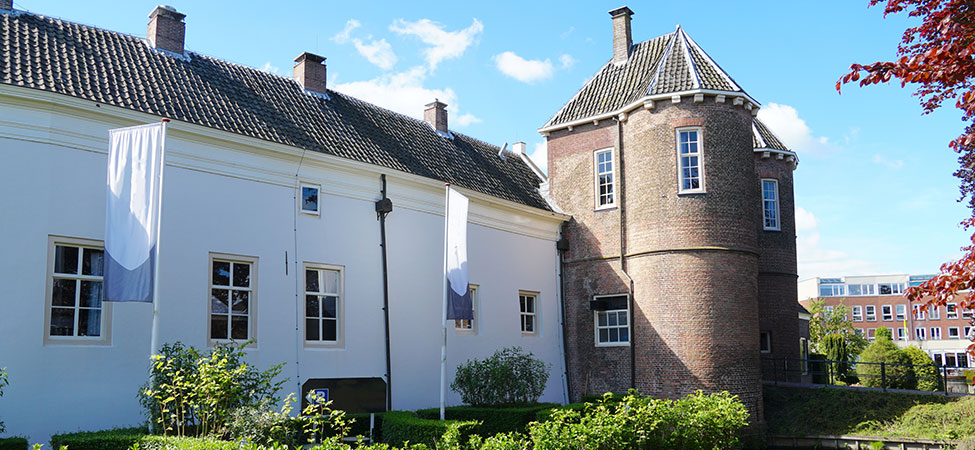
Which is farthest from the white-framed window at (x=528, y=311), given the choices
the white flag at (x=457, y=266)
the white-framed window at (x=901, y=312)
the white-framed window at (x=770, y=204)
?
the white-framed window at (x=901, y=312)

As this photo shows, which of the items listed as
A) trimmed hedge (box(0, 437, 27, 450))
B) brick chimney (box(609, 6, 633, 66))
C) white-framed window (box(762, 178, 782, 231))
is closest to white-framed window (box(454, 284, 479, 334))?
brick chimney (box(609, 6, 633, 66))

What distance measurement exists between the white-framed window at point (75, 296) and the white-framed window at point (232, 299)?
6.52ft

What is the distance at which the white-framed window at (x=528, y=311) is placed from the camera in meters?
22.0

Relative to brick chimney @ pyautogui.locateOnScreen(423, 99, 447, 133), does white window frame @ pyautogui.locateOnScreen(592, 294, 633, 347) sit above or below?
below

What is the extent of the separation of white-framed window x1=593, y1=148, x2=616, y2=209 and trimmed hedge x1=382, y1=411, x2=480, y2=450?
10.2m

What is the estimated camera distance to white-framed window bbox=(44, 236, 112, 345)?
12305 millimetres

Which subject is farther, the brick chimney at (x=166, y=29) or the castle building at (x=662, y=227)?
the castle building at (x=662, y=227)

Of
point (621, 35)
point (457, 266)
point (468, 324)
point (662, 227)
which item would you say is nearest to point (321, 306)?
point (457, 266)

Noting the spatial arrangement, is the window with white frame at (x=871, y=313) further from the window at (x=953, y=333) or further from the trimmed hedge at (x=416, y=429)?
the trimmed hedge at (x=416, y=429)

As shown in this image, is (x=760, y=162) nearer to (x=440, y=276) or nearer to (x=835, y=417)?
(x=835, y=417)

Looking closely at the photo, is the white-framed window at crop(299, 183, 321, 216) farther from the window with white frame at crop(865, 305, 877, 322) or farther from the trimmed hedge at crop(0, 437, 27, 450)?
the window with white frame at crop(865, 305, 877, 322)

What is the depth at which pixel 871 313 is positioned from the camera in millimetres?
77000

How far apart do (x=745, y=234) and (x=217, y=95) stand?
1401 cm

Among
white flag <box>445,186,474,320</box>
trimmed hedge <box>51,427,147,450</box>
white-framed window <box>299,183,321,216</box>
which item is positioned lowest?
trimmed hedge <box>51,427,147,450</box>
